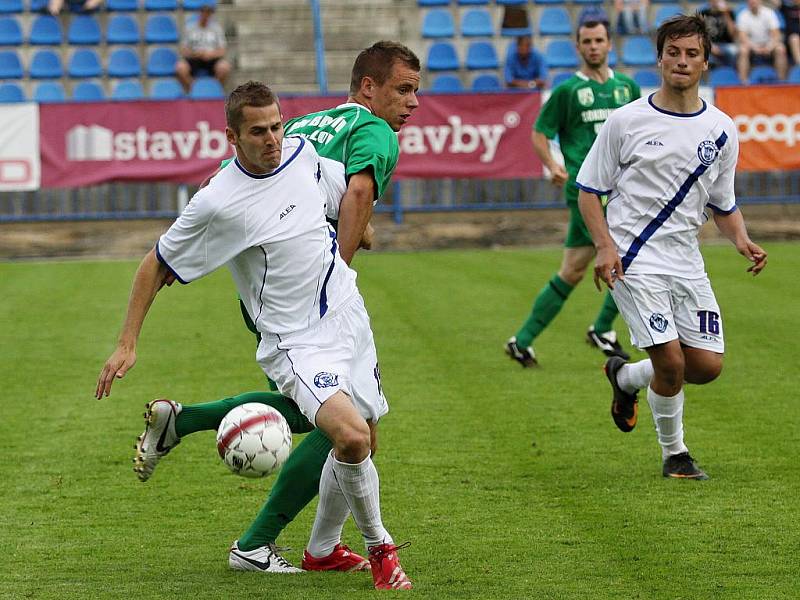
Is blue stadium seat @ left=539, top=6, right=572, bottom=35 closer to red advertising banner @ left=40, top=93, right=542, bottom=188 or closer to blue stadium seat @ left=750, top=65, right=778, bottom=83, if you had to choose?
blue stadium seat @ left=750, top=65, right=778, bottom=83

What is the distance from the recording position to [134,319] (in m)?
4.71

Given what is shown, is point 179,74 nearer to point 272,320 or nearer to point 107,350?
point 107,350

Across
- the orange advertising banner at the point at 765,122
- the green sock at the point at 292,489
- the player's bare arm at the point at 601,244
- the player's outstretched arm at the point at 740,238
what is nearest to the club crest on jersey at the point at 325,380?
the green sock at the point at 292,489

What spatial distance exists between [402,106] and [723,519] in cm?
211

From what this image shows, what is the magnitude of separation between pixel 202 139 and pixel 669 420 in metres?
12.4

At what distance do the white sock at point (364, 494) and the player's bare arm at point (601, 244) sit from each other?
6.09 ft

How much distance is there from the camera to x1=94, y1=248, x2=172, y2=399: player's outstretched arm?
4652 millimetres

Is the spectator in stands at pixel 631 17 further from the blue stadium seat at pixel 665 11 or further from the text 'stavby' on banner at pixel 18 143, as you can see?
the text 'stavby' on banner at pixel 18 143

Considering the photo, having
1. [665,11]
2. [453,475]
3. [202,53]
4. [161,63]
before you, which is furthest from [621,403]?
[665,11]

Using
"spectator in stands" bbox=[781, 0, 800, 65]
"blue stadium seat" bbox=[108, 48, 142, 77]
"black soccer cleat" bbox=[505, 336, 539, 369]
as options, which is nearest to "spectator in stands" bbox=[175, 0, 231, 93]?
"blue stadium seat" bbox=[108, 48, 142, 77]

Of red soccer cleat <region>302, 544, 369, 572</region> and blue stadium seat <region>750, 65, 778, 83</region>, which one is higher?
blue stadium seat <region>750, 65, 778, 83</region>

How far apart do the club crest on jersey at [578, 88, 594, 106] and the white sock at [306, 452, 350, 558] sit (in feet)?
17.2

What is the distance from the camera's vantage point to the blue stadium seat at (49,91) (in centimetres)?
2083

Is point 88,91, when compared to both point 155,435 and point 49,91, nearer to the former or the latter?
point 49,91
